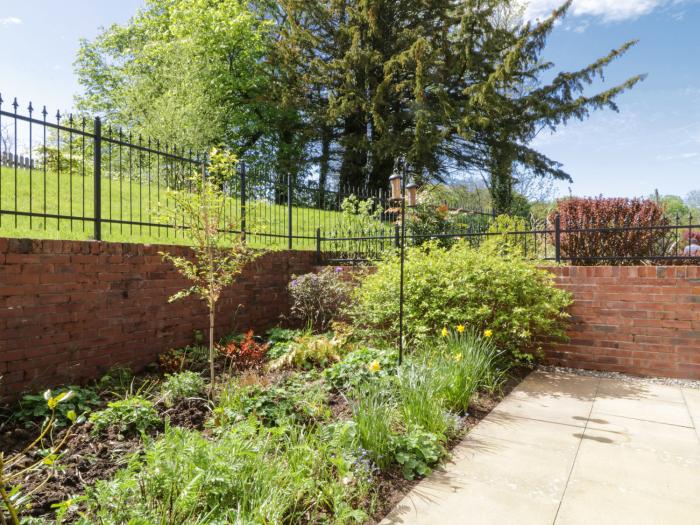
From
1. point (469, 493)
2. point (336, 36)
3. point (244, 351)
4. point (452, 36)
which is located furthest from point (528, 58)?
point (469, 493)

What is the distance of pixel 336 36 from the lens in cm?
1725

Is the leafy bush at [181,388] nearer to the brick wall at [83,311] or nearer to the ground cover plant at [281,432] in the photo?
the ground cover plant at [281,432]

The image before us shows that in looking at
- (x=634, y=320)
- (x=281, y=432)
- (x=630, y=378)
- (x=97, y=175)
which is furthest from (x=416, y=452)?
(x=97, y=175)

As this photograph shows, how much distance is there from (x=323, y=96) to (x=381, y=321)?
15110 millimetres

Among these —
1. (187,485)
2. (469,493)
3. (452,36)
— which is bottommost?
(469,493)

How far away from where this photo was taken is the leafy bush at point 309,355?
475cm

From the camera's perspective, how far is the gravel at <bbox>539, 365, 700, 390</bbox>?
4660mm

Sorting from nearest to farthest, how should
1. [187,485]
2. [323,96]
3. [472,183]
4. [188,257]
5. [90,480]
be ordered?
[187,485] → [90,480] → [188,257] → [323,96] → [472,183]

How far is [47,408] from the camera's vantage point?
3.37 meters

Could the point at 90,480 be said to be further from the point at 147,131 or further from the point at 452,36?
the point at 452,36

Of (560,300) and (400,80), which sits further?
(400,80)

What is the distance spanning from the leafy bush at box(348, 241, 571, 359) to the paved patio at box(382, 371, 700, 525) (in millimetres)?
863

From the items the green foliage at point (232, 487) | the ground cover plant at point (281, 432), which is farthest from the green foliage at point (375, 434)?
the green foliage at point (232, 487)

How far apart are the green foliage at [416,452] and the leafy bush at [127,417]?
167 centimetres
